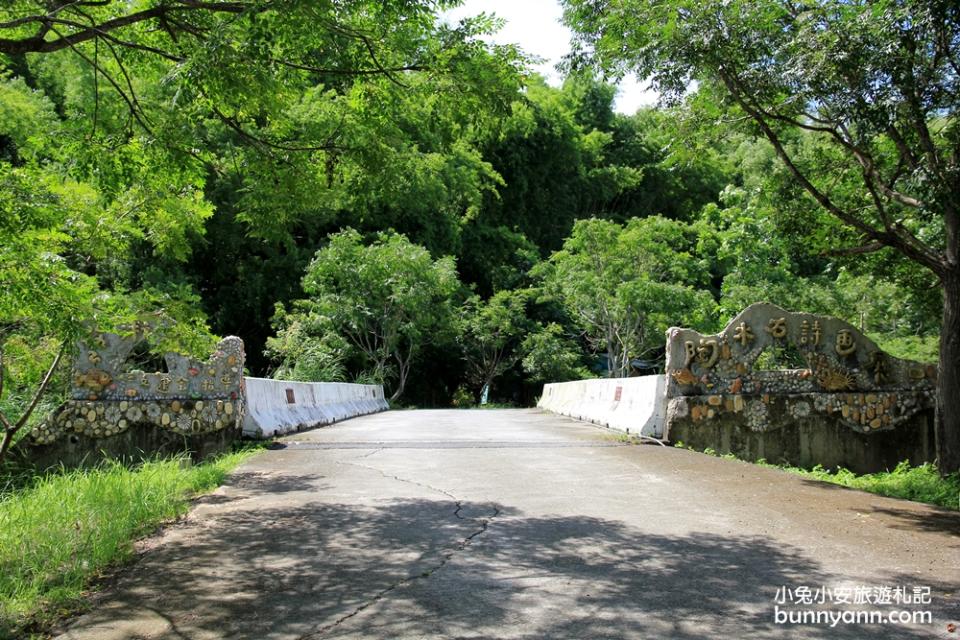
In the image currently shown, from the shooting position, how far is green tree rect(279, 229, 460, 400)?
31531 millimetres

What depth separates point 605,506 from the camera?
7.32m

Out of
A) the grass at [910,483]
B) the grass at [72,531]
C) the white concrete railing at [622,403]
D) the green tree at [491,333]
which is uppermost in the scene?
the green tree at [491,333]

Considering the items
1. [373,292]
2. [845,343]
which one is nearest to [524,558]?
[845,343]

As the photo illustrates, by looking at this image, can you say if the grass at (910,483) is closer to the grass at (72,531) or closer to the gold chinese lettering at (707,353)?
the gold chinese lettering at (707,353)

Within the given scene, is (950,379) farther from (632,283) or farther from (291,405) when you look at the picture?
(632,283)

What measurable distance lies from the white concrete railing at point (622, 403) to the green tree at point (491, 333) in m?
14.6

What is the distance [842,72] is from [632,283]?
63.9 ft

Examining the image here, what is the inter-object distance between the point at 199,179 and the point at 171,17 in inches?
57.5

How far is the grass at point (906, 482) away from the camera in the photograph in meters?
9.38

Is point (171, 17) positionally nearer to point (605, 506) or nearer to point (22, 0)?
point (22, 0)

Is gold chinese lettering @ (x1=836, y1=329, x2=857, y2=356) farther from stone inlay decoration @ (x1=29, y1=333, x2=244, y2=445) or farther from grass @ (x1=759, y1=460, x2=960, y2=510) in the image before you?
stone inlay decoration @ (x1=29, y1=333, x2=244, y2=445)

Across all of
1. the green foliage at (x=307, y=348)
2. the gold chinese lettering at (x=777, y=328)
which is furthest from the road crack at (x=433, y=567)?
the green foliage at (x=307, y=348)

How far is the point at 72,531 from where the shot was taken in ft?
19.3

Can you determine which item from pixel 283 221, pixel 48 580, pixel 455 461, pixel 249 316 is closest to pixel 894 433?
pixel 455 461
